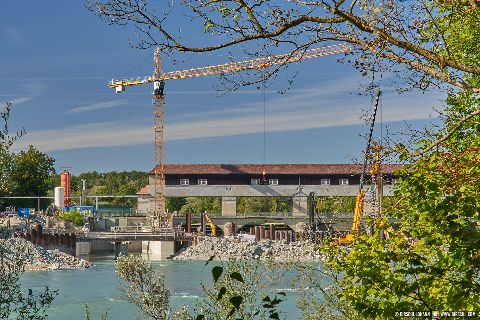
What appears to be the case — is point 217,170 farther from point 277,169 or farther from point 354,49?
point 354,49

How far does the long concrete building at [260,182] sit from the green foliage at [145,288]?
5904 cm

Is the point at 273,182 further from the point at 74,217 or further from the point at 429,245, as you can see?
the point at 429,245

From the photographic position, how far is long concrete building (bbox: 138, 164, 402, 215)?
257 feet

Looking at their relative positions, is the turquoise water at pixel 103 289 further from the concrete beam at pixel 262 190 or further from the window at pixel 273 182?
the window at pixel 273 182

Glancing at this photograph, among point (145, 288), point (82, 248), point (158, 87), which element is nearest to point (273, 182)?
point (82, 248)

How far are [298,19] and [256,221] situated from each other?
73329mm

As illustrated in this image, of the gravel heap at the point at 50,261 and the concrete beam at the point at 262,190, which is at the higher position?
the concrete beam at the point at 262,190

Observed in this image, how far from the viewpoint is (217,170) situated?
79625mm

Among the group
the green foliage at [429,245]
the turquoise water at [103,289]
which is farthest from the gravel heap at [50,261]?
the green foliage at [429,245]

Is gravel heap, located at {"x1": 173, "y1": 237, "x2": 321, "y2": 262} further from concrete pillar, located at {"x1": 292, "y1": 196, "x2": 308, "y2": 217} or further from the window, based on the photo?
the window

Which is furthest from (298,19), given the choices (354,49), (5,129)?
(5,129)

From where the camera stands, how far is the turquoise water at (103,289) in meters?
31.8

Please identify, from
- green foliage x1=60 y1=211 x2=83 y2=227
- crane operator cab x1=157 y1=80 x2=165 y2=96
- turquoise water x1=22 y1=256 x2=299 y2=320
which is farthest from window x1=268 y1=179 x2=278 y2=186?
crane operator cab x1=157 y1=80 x2=165 y2=96

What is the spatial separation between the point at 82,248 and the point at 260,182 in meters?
19.8
